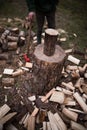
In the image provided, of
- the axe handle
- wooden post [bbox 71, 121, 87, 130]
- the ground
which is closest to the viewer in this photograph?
wooden post [bbox 71, 121, 87, 130]

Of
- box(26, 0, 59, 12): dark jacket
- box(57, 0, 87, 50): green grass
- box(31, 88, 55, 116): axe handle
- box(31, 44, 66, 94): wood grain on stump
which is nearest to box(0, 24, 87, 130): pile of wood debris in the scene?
box(31, 88, 55, 116): axe handle

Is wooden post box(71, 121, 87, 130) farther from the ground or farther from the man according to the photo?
the man

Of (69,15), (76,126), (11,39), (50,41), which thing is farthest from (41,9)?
(69,15)

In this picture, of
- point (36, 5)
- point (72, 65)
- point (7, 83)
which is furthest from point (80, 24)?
point (7, 83)

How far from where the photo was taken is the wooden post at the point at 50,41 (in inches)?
181

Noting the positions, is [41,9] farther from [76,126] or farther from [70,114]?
[76,126]

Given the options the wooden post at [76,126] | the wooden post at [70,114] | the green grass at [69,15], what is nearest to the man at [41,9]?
the green grass at [69,15]

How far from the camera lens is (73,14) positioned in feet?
26.5

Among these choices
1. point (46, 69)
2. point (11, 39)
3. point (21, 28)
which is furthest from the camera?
point (21, 28)

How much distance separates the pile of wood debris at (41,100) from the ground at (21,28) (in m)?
0.02

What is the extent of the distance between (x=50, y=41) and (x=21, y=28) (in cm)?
245

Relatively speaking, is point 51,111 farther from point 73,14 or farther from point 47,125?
point 73,14

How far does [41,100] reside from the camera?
477 centimetres

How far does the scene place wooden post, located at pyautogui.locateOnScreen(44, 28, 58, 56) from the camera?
459 cm
